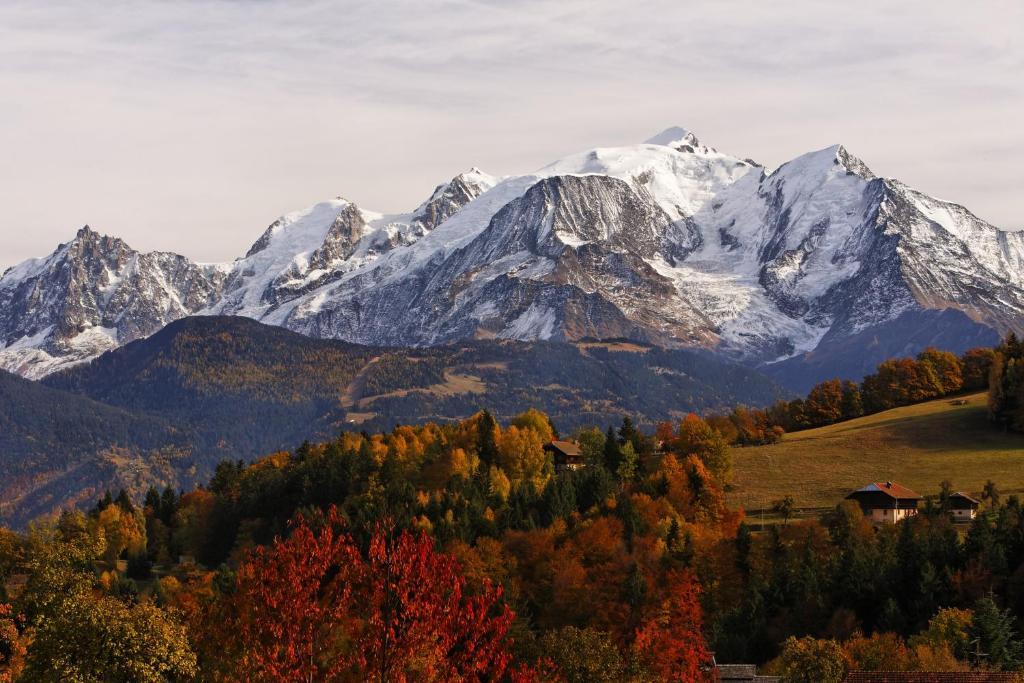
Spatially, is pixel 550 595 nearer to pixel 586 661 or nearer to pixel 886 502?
pixel 886 502

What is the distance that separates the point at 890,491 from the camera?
177750 mm

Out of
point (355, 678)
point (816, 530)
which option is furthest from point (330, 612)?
point (816, 530)

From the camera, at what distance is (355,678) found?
55.7 m

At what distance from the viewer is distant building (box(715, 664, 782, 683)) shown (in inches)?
4429

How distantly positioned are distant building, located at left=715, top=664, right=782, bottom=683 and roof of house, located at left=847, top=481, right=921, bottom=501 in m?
64.5

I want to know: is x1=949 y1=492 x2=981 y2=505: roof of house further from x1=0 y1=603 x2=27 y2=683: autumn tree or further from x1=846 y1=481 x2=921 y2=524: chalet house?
x1=0 y1=603 x2=27 y2=683: autumn tree

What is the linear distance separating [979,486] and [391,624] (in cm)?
14410

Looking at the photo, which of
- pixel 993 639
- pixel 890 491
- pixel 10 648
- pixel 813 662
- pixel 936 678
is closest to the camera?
pixel 936 678

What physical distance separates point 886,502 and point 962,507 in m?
8.68

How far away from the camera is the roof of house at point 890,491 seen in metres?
176

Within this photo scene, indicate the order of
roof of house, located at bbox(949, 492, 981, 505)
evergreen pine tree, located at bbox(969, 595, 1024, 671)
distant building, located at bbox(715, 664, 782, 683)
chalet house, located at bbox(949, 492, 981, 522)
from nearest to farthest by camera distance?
distant building, located at bbox(715, 664, 782, 683) < evergreen pine tree, located at bbox(969, 595, 1024, 671) < chalet house, located at bbox(949, 492, 981, 522) < roof of house, located at bbox(949, 492, 981, 505)

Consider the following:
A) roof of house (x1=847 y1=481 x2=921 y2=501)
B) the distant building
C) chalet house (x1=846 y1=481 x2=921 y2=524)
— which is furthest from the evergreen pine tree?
roof of house (x1=847 y1=481 x2=921 y2=501)

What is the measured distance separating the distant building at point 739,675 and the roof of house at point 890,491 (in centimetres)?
6446

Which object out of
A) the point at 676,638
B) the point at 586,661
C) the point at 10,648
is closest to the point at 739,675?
the point at 676,638
